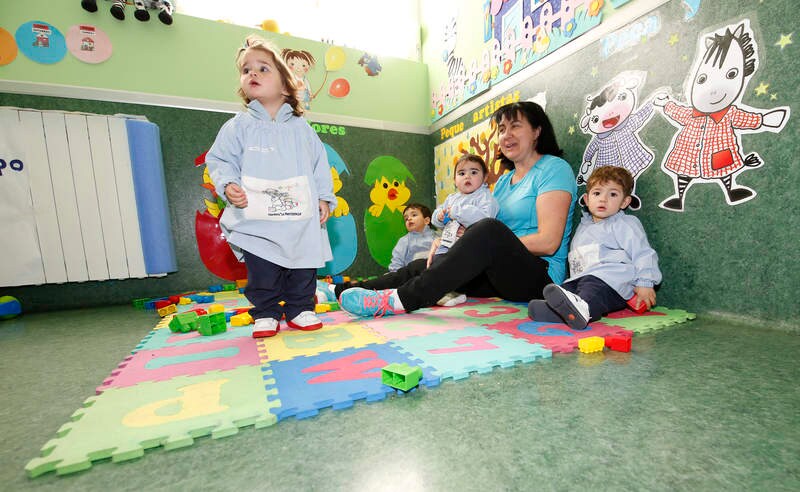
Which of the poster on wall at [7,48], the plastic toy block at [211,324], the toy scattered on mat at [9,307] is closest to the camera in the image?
the plastic toy block at [211,324]

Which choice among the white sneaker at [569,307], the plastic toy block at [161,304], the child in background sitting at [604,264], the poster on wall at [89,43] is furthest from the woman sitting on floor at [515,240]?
the poster on wall at [89,43]

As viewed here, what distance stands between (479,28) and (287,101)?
1.77 m

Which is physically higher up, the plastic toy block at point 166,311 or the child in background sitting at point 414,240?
the child in background sitting at point 414,240

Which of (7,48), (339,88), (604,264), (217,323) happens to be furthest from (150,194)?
(604,264)

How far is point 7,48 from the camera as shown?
2.22 meters

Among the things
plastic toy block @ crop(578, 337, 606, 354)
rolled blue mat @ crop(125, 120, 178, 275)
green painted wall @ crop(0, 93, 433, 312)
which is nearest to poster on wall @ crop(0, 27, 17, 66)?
green painted wall @ crop(0, 93, 433, 312)

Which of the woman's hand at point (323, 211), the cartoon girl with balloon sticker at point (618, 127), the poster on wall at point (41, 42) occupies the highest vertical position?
the poster on wall at point (41, 42)

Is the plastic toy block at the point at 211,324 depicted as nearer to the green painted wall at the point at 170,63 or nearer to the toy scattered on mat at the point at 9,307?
the toy scattered on mat at the point at 9,307

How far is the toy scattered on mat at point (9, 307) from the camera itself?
203 centimetres

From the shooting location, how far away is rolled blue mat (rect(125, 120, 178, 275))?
2361 mm

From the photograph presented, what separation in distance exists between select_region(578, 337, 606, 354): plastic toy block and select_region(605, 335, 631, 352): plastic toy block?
0.03 metres

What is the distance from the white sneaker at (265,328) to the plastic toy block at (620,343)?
3.88 ft

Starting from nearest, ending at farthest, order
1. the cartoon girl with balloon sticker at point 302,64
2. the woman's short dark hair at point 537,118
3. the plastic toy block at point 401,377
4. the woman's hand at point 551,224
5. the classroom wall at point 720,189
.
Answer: the plastic toy block at point 401,377 < the classroom wall at point 720,189 < the woman's hand at point 551,224 < the woman's short dark hair at point 537,118 < the cartoon girl with balloon sticker at point 302,64

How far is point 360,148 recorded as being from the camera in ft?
10.4
